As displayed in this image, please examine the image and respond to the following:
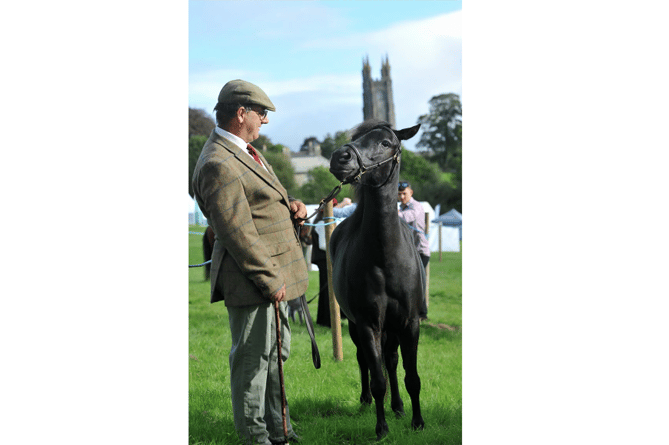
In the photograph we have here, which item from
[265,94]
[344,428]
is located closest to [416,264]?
[344,428]

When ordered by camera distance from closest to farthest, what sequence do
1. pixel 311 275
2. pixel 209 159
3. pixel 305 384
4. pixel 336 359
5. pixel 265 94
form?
pixel 209 159
pixel 265 94
pixel 305 384
pixel 336 359
pixel 311 275

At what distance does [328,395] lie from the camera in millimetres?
4605

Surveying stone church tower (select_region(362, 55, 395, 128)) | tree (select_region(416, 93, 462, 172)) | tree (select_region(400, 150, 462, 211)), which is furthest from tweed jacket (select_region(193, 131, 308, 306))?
tree (select_region(416, 93, 462, 172))

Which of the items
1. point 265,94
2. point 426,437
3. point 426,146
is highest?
point 426,146

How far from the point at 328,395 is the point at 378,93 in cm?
323

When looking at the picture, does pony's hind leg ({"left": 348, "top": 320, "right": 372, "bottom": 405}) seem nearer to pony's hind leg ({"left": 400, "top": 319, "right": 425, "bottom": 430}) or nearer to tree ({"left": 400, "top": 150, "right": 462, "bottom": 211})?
pony's hind leg ({"left": 400, "top": 319, "right": 425, "bottom": 430})

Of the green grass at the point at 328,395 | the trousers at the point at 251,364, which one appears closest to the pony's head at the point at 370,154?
the trousers at the point at 251,364

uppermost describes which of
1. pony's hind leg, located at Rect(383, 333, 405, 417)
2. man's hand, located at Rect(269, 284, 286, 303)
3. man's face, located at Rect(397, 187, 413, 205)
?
man's face, located at Rect(397, 187, 413, 205)

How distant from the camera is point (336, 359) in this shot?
5918 mm

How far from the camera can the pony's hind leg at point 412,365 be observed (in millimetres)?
4035

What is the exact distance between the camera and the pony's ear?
3.82m

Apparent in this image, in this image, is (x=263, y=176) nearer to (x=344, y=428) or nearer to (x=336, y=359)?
(x=344, y=428)

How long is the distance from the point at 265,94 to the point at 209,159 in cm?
61

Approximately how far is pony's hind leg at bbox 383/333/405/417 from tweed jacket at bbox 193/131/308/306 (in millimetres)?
1144
